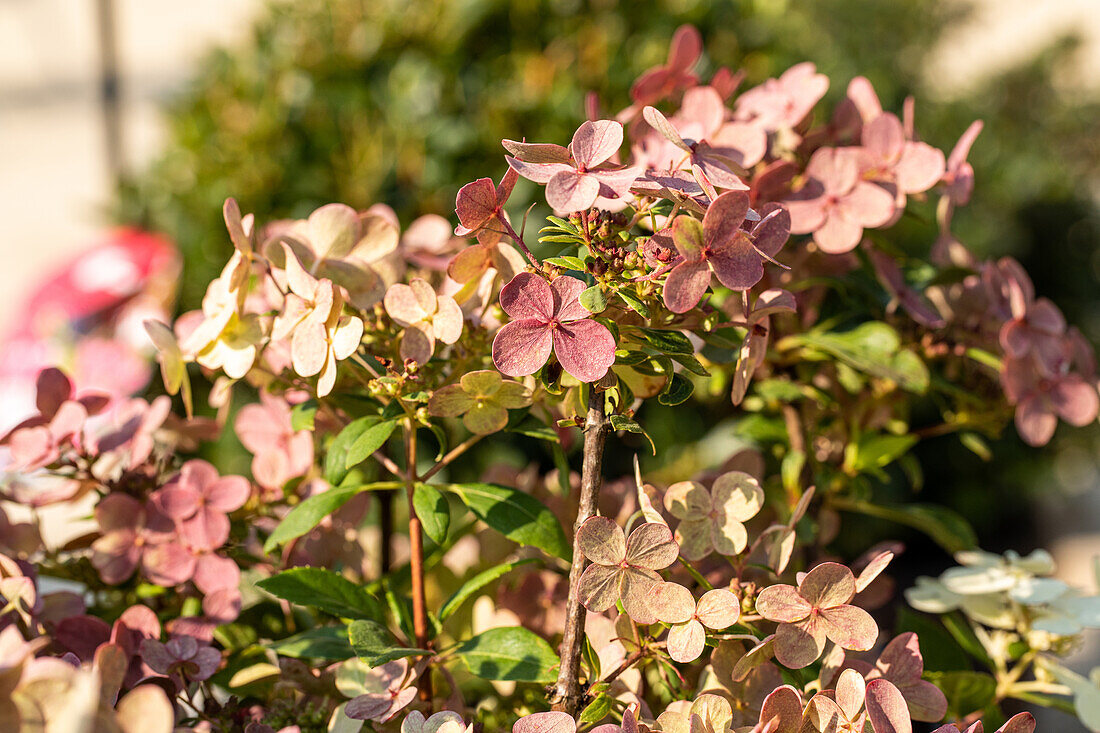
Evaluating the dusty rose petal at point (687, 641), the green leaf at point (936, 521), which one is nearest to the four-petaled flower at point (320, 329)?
the dusty rose petal at point (687, 641)

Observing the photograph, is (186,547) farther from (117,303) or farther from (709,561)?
(117,303)

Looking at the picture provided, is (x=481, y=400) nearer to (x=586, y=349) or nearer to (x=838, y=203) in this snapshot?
(x=586, y=349)

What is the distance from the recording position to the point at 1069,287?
3.72 metres

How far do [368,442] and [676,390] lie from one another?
18 centimetres

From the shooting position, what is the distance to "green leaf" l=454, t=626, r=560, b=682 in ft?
1.68

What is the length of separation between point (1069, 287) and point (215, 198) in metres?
3.45

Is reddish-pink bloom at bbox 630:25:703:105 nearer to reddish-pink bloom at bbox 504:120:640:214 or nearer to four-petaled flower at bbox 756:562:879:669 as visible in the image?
reddish-pink bloom at bbox 504:120:640:214

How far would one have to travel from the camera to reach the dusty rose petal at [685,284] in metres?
0.44

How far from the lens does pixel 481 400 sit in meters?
0.51

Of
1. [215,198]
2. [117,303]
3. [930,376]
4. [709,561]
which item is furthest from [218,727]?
[117,303]

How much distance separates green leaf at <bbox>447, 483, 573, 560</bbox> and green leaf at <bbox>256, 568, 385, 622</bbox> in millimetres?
93

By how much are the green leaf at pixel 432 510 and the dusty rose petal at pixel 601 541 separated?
11 cm

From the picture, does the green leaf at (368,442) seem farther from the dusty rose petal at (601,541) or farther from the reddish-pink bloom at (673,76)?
the reddish-pink bloom at (673,76)

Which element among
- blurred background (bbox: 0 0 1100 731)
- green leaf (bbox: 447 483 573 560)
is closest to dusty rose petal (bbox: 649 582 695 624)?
green leaf (bbox: 447 483 573 560)
